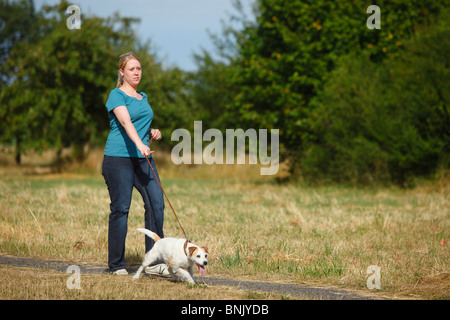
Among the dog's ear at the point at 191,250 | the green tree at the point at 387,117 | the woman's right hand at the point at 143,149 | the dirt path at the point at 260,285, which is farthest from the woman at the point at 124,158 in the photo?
the green tree at the point at 387,117

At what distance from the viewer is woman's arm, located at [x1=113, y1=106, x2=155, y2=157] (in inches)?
241

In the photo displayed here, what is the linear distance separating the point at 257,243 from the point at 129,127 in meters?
3.12

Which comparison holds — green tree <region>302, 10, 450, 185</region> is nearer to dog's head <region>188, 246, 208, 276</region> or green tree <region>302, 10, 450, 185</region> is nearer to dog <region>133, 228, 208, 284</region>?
dog <region>133, 228, 208, 284</region>

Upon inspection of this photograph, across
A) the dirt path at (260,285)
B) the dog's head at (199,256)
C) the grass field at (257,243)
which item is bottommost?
the dirt path at (260,285)

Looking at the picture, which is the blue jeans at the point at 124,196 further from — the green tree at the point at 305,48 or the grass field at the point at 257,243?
the green tree at the point at 305,48

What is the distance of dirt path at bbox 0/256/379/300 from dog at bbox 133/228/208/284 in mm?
343

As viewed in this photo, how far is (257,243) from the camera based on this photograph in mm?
8398

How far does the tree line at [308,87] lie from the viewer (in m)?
18.2

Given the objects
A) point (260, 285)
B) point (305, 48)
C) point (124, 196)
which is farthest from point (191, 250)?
point (305, 48)

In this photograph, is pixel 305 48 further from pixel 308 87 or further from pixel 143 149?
pixel 143 149

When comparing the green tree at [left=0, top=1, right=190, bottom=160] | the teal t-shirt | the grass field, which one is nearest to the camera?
the grass field

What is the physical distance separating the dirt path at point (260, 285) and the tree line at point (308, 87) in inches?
506

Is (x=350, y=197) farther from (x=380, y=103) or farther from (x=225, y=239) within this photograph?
(x=225, y=239)

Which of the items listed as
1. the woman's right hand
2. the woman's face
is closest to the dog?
the woman's right hand
